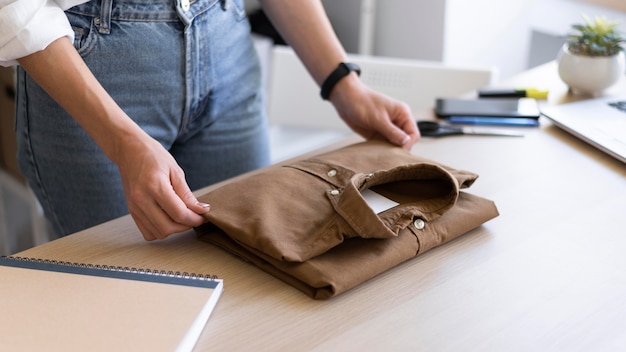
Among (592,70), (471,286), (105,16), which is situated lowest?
(471,286)

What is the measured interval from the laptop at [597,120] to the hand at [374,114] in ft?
0.92

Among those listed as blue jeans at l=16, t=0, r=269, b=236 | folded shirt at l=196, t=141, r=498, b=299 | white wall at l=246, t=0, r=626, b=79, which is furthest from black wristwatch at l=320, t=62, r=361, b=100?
white wall at l=246, t=0, r=626, b=79

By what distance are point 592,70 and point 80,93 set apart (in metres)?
0.90

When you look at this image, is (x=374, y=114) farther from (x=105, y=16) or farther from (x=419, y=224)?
(x=105, y=16)

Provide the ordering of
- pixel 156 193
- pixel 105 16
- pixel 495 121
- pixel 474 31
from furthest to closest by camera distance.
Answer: pixel 474 31, pixel 495 121, pixel 105 16, pixel 156 193

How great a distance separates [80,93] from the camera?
3.14 feet

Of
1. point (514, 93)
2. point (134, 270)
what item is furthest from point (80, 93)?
point (514, 93)

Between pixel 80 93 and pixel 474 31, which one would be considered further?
pixel 474 31

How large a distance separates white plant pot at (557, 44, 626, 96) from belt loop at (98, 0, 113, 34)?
82 centimetres

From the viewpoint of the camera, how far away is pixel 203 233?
947 millimetres

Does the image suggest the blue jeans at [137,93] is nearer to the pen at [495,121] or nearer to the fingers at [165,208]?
the fingers at [165,208]

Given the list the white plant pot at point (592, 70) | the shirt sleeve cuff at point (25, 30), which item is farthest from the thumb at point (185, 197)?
the white plant pot at point (592, 70)

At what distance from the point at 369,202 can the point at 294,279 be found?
15 centimetres

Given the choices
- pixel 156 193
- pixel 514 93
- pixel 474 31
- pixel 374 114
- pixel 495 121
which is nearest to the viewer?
pixel 156 193
